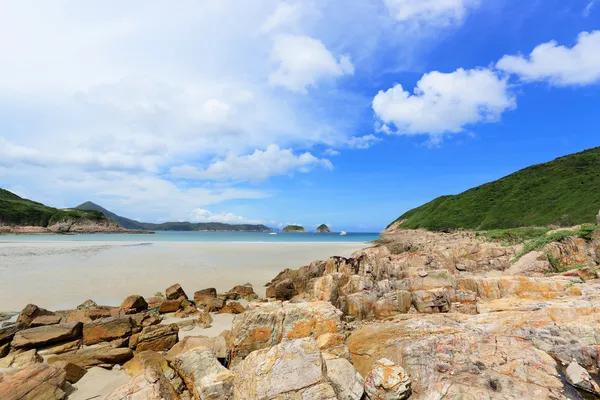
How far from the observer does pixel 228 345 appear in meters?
9.63

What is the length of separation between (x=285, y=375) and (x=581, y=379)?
25.0 ft

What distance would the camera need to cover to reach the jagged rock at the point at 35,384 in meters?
7.46

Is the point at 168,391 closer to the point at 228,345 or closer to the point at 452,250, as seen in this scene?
the point at 228,345

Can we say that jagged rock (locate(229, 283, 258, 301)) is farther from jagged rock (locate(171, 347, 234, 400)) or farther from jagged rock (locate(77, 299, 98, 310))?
jagged rock (locate(171, 347, 234, 400))

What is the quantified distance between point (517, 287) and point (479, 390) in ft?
35.8

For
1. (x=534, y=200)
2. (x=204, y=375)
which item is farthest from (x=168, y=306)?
(x=534, y=200)

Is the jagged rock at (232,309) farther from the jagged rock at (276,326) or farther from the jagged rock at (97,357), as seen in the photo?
the jagged rock at (276,326)

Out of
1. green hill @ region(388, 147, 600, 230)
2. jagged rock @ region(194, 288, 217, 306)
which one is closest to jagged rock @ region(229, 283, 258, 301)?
jagged rock @ region(194, 288, 217, 306)

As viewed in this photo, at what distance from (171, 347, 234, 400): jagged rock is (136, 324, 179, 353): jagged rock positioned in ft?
13.6

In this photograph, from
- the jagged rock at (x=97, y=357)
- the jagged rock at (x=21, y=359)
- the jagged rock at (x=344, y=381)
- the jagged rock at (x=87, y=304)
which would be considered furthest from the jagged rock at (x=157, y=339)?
the jagged rock at (x=87, y=304)

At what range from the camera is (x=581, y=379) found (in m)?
7.36

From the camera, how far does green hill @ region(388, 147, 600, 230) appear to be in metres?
80.3

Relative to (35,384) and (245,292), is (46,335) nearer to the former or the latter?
(35,384)

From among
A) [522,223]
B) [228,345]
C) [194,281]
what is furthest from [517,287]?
[522,223]
